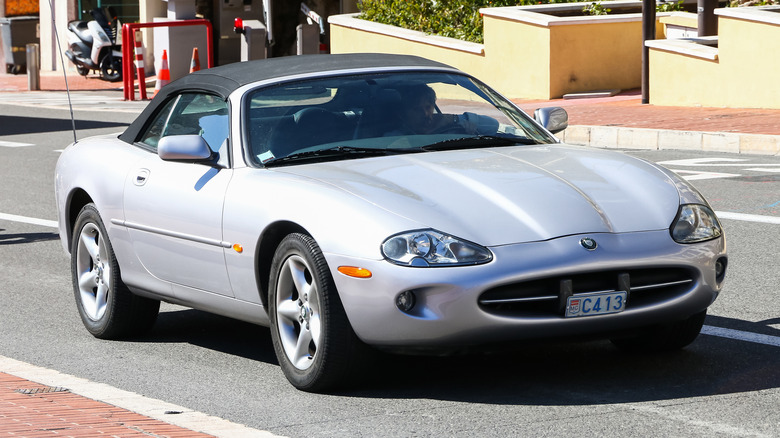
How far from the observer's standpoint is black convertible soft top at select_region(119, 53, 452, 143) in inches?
262

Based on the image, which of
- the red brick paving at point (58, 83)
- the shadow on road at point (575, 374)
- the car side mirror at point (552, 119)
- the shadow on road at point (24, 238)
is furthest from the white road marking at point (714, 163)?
the red brick paving at point (58, 83)

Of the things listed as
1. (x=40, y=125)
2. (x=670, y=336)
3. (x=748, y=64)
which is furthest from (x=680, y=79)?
(x=670, y=336)

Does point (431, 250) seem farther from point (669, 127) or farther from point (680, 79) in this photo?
point (680, 79)

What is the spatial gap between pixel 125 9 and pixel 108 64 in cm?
501

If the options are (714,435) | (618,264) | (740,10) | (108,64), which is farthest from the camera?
(108,64)

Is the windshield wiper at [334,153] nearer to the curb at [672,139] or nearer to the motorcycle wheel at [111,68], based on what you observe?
the curb at [672,139]

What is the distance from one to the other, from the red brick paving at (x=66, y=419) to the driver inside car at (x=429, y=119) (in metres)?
1.91

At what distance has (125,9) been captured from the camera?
3859cm

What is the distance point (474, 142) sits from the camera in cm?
636

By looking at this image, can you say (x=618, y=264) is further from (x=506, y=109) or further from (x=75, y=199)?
(x=75, y=199)

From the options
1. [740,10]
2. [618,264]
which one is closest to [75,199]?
[618,264]

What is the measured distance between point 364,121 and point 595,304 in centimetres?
159

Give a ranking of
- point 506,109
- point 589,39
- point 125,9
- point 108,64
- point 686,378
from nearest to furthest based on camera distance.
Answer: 1. point 686,378
2. point 506,109
3. point 589,39
4. point 108,64
5. point 125,9

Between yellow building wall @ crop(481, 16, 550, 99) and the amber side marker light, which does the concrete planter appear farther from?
the amber side marker light
